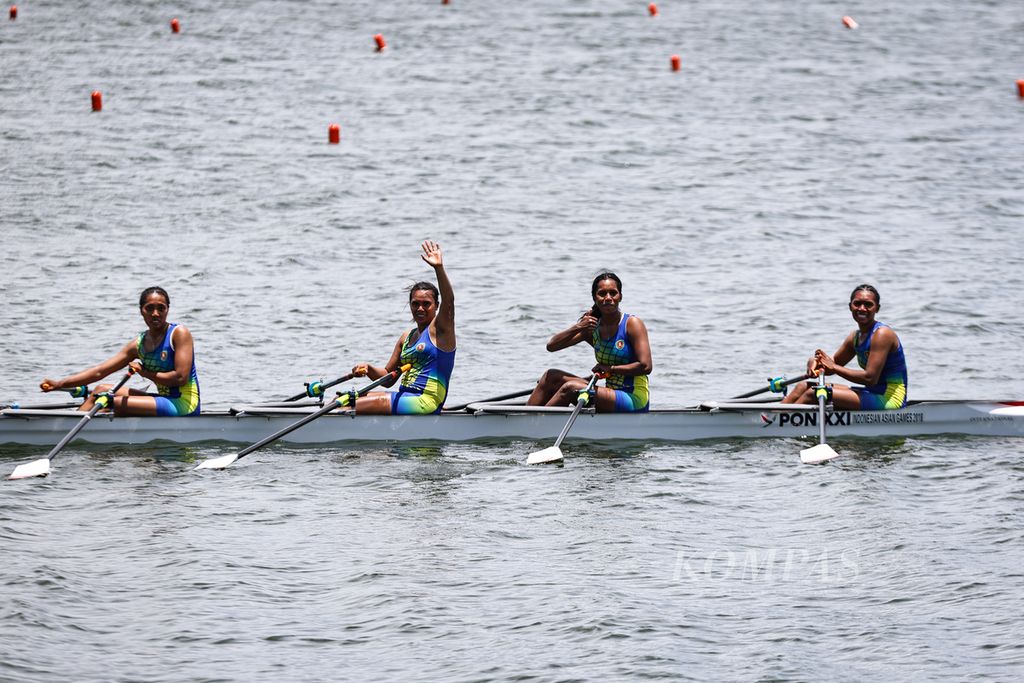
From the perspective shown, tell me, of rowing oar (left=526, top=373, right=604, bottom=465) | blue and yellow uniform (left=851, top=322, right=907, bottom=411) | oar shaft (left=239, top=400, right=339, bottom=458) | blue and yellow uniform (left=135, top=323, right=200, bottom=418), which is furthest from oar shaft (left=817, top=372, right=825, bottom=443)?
blue and yellow uniform (left=135, top=323, right=200, bottom=418)

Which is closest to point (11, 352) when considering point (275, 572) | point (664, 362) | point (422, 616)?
point (664, 362)

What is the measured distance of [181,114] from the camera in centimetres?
3262

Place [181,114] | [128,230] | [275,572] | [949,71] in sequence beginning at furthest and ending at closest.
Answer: [949,71] → [181,114] → [128,230] → [275,572]

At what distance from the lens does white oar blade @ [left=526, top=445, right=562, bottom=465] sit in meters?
13.8

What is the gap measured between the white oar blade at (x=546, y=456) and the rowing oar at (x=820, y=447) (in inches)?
89.4

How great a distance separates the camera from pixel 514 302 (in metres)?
22.7

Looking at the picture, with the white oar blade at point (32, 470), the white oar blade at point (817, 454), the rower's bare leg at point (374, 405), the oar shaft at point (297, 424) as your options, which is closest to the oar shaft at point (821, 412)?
the white oar blade at point (817, 454)

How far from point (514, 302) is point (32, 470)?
10478 mm

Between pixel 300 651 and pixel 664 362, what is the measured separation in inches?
428

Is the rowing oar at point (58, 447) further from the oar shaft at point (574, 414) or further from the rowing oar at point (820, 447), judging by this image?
the rowing oar at point (820, 447)

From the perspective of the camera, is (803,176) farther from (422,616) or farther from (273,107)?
(422,616)

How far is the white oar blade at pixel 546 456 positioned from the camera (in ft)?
45.2

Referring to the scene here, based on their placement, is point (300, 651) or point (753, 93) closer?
point (300, 651)

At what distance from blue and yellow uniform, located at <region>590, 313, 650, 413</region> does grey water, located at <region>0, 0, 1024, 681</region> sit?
41 cm
